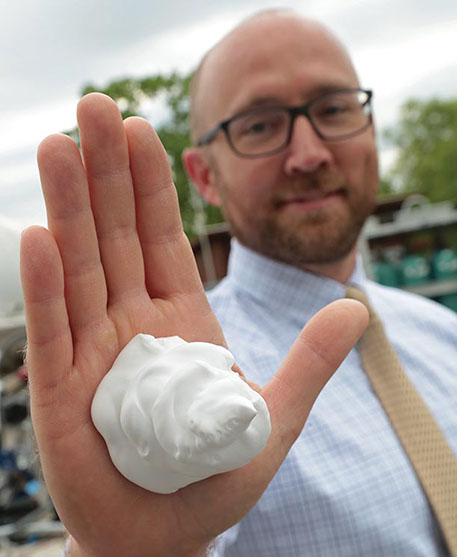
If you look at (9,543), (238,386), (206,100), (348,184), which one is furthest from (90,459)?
(9,543)

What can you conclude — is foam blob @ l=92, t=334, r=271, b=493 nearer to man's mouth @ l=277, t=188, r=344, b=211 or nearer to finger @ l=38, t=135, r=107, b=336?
finger @ l=38, t=135, r=107, b=336

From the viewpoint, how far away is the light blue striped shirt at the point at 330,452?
992mm

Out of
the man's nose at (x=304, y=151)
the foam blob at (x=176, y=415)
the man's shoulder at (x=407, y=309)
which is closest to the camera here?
the foam blob at (x=176, y=415)

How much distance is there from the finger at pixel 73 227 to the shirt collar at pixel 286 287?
0.69 m

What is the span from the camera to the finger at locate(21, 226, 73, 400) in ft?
1.92

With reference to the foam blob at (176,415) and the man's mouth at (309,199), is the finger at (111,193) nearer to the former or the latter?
the foam blob at (176,415)

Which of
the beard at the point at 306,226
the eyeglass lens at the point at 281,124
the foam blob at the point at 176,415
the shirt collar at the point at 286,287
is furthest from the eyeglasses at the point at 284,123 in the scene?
the foam blob at the point at 176,415

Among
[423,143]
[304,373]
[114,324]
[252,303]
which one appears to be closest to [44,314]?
[114,324]

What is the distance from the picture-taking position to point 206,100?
1439 millimetres

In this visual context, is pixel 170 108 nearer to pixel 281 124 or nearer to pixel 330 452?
pixel 281 124

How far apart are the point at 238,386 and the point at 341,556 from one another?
568 mm

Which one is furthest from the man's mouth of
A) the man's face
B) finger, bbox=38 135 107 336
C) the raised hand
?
finger, bbox=38 135 107 336

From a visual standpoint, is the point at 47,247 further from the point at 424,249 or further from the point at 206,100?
the point at 424,249

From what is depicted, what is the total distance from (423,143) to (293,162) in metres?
22.6
